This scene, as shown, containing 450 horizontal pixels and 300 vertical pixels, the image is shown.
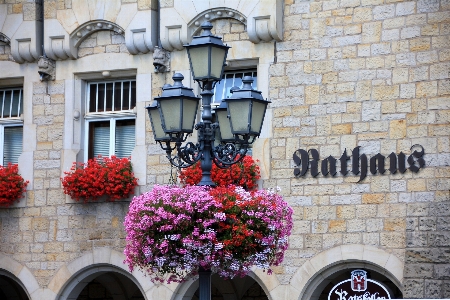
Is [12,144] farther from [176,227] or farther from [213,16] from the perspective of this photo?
[176,227]

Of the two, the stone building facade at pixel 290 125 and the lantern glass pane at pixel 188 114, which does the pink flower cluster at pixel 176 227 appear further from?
the stone building facade at pixel 290 125

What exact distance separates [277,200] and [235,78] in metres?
5.58

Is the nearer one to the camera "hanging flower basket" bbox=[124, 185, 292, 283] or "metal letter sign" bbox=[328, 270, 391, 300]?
"hanging flower basket" bbox=[124, 185, 292, 283]

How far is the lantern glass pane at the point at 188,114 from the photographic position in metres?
11.2

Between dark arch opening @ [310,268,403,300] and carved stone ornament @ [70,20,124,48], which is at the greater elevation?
carved stone ornament @ [70,20,124,48]

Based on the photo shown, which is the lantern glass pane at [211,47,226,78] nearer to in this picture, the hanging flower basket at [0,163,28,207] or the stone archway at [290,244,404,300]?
the stone archway at [290,244,404,300]

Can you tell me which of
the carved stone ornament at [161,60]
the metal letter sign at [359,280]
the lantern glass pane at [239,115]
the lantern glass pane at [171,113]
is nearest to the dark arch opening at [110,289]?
the carved stone ornament at [161,60]

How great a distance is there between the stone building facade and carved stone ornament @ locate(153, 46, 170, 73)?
9 cm

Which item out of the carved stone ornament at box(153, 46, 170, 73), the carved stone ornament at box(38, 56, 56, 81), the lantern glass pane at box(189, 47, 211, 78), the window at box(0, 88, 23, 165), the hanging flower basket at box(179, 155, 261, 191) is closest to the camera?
the lantern glass pane at box(189, 47, 211, 78)

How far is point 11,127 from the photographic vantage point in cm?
1847

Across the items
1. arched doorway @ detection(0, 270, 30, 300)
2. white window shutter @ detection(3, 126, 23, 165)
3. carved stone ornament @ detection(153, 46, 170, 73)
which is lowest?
arched doorway @ detection(0, 270, 30, 300)

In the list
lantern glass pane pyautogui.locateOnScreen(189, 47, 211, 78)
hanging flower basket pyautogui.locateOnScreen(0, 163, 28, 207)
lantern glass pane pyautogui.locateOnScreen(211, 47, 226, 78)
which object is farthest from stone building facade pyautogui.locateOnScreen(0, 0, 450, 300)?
lantern glass pane pyautogui.locateOnScreen(189, 47, 211, 78)

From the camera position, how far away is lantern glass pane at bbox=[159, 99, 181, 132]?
11219mm

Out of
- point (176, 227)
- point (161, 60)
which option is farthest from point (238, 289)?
point (176, 227)
